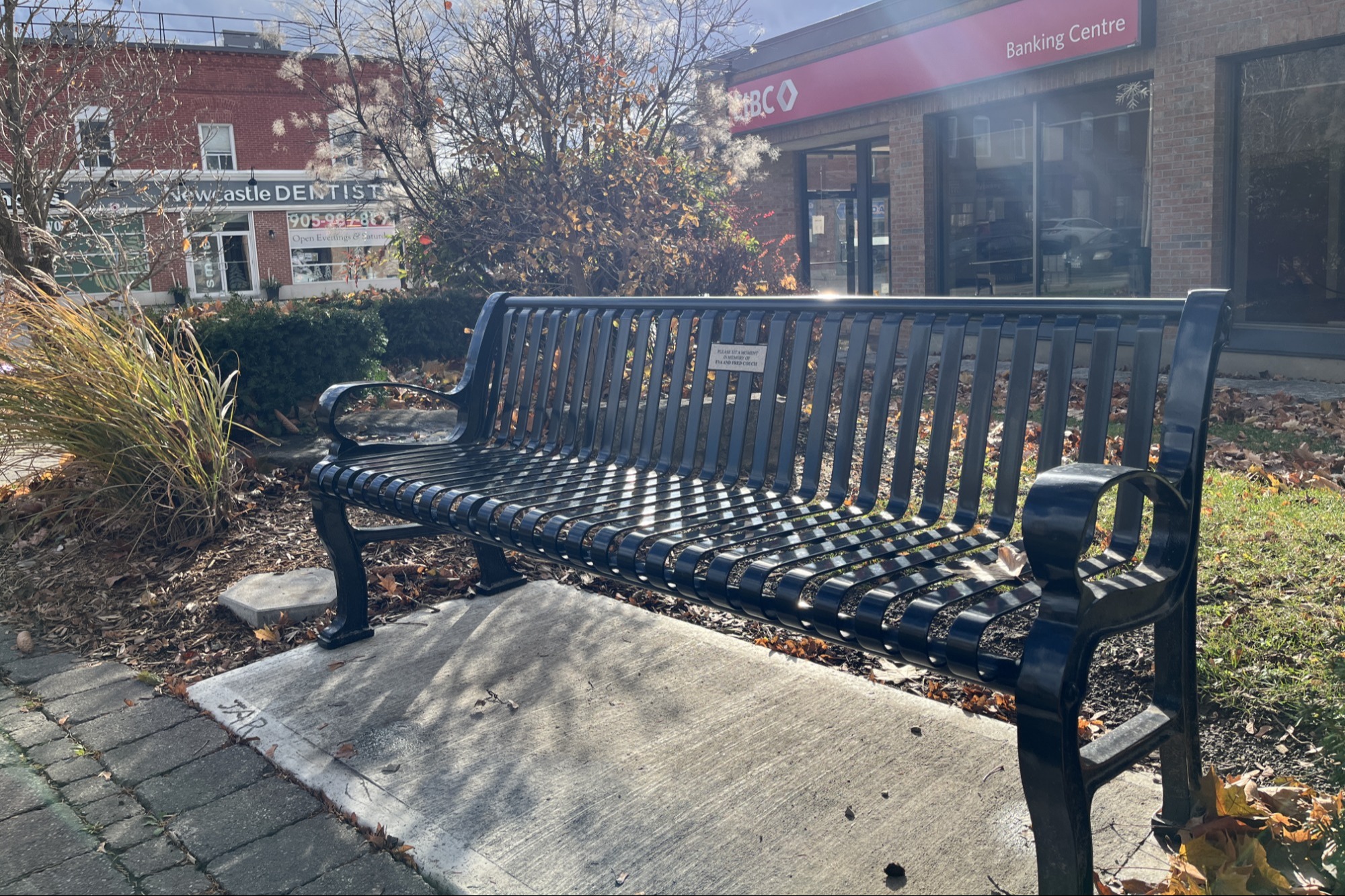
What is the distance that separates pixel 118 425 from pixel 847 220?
12.7 meters

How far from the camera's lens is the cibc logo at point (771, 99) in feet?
51.1

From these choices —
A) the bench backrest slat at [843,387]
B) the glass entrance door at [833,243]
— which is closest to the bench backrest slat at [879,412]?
the bench backrest slat at [843,387]

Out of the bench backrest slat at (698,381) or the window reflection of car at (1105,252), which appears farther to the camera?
the window reflection of car at (1105,252)

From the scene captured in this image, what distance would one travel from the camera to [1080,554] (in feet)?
6.75

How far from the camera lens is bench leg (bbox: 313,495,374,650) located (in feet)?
12.9

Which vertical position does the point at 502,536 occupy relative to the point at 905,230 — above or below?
below

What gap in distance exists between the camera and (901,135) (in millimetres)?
14109

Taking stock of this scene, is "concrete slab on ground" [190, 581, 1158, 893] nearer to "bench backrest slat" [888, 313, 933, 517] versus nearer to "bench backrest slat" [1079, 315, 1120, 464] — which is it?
"bench backrest slat" [888, 313, 933, 517]

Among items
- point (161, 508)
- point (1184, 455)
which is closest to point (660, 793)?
point (1184, 455)

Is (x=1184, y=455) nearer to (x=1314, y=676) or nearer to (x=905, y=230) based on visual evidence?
(x=1314, y=676)

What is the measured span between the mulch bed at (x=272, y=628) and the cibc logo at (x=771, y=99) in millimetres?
11232

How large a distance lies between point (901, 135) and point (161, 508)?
1139 cm

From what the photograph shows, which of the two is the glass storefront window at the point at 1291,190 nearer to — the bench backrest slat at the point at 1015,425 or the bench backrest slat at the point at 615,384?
the bench backrest slat at the point at 615,384

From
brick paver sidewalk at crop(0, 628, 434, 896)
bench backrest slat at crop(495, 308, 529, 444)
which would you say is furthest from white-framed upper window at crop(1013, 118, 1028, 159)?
brick paver sidewalk at crop(0, 628, 434, 896)
